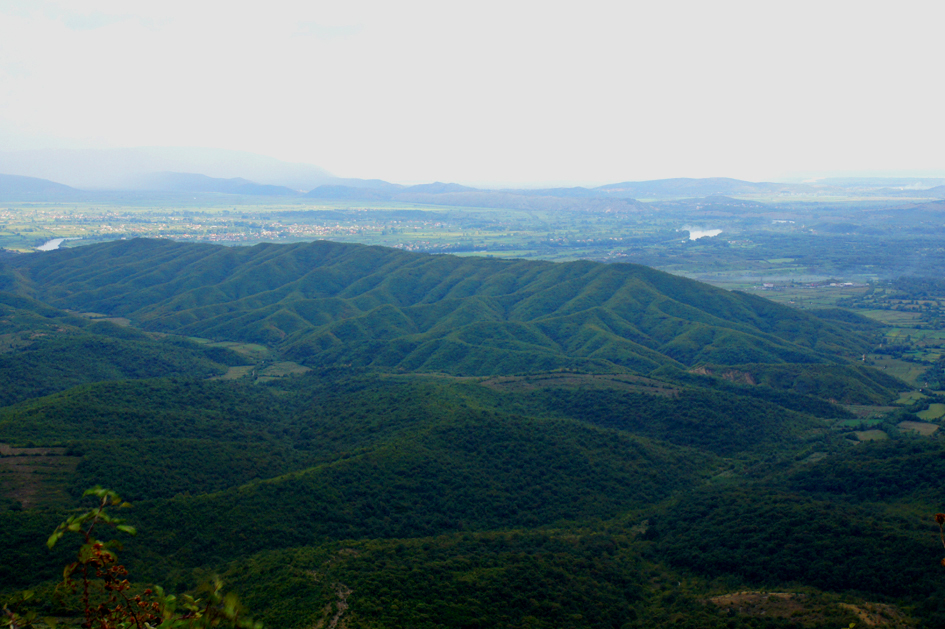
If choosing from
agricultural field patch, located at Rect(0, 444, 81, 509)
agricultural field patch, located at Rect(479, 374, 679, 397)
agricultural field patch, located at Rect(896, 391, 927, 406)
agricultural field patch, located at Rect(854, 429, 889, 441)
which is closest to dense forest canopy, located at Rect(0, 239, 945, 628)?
agricultural field patch, located at Rect(0, 444, 81, 509)

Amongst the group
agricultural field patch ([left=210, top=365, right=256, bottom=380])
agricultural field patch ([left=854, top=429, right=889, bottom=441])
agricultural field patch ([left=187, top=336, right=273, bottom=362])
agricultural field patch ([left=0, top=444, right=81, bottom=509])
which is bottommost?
agricultural field patch ([left=854, top=429, right=889, bottom=441])

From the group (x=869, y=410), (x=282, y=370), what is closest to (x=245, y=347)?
(x=282, y=370)

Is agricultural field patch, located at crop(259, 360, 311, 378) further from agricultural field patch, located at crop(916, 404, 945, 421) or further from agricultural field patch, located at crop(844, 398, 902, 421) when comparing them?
agricultural field patch, located at crop(916, 404, 945, 421)

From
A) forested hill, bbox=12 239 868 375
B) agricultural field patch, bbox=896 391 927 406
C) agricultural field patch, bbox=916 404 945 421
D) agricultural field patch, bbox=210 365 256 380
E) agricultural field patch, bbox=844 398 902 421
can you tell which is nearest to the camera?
agricultural field patch, bbox=916 404 945 421

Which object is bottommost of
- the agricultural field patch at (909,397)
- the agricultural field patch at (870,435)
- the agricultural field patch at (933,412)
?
the agricultural field patch at (909,397)

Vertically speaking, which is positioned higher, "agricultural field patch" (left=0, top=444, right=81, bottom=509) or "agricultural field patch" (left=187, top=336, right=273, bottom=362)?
"agricultural field patch" (left=0, top=444, right=81, bottom=509)

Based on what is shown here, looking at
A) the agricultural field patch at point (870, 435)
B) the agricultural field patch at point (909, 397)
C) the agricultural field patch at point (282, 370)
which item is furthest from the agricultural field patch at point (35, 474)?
the agricultural field patch at point (909, 397)

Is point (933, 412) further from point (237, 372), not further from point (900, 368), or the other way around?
point (237, 372)

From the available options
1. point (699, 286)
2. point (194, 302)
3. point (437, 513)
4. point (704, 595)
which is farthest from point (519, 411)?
point (194, 302)

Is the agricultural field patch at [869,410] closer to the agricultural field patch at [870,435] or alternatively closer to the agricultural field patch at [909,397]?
the agricultural field patch at [909,397]
